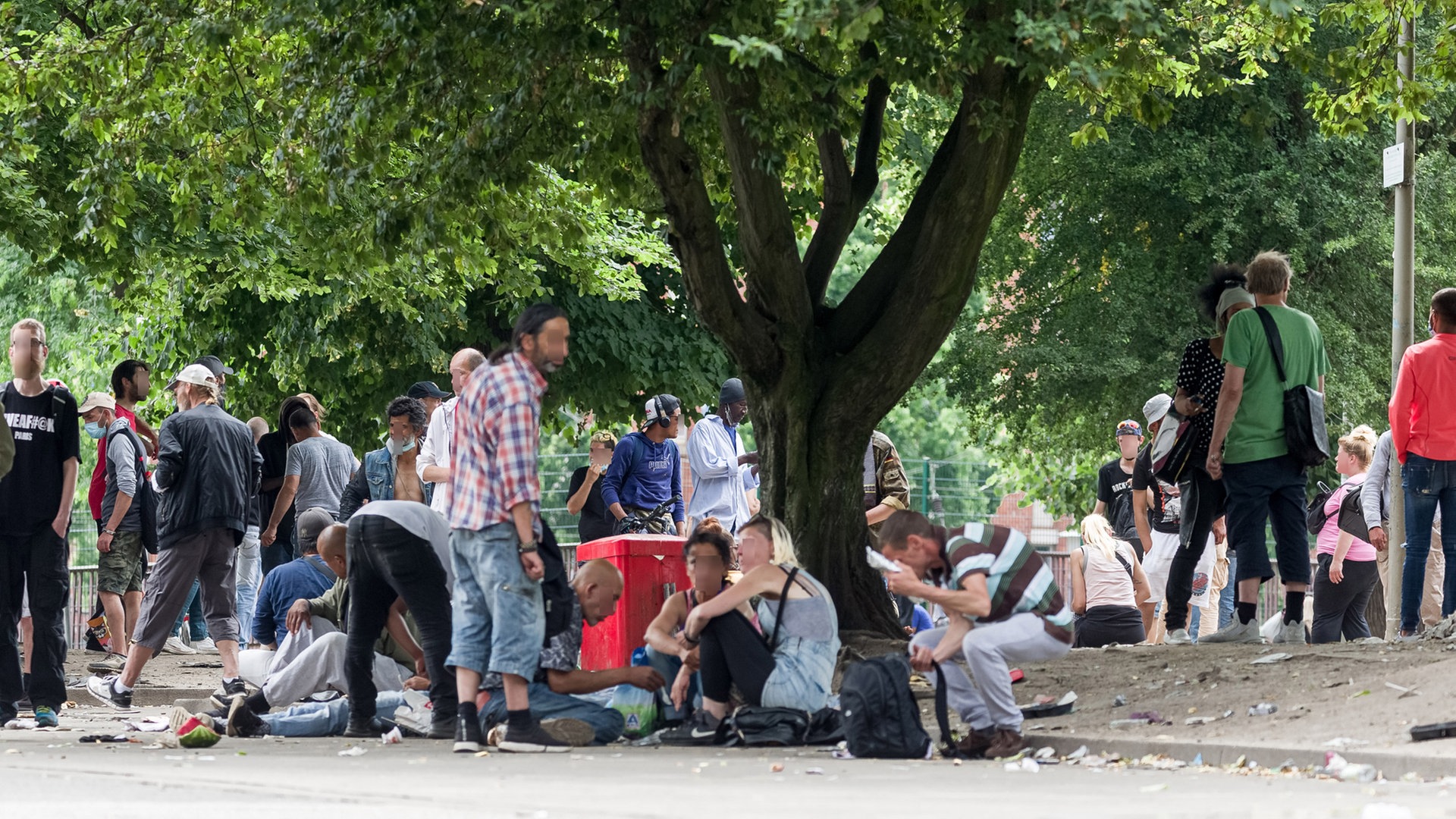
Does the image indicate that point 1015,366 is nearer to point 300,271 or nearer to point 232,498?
point 300,271

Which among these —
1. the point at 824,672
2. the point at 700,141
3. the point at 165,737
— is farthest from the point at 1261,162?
the point at 165,737

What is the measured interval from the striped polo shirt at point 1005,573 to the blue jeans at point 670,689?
1612mm

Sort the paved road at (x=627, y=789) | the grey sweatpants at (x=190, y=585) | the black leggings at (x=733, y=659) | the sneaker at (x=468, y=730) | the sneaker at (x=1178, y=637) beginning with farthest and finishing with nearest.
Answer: the grey sweatpants at (x=190, y=585) < the sneaker at (x=1178, y=637) < the black leggings at (x=733, y=659) < the sneaker at (x=468, y=730) < the paved road at (x=627, y=789)

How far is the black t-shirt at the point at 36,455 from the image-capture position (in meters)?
9.45

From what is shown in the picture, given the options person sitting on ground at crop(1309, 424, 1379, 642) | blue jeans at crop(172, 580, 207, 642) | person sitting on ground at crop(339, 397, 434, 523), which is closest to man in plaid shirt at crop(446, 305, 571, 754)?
person sitting on ground at crop(339, 397, 434, 523)

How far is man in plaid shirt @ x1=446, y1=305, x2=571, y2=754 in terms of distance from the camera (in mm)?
7750

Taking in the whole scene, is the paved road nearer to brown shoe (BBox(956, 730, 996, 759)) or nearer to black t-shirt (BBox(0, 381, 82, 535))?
brown shoe (BBox(956, 730, 996, 759))

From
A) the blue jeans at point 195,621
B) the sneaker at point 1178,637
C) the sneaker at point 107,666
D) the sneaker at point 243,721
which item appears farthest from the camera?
the blue jeans at point 195,621

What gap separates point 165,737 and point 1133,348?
13532mm

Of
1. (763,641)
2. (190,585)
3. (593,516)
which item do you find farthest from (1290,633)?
(190,585)

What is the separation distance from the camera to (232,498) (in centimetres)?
1164

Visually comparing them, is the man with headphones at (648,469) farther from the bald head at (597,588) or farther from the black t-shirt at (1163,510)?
the bald head at (597,588)

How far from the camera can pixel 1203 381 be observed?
10.5 meters

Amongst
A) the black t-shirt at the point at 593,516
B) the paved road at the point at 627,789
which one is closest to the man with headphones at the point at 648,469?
the black t-shirt at the point at 593,516
